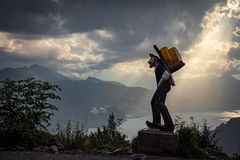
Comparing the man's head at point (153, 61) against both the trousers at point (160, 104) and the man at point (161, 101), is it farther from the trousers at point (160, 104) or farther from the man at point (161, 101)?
the trousers at point (160, 104)

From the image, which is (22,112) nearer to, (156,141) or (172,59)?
(156,141)

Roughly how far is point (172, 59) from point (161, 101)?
1.45 metres

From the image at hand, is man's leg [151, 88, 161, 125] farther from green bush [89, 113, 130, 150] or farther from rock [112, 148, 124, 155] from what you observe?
green bush [89, 113, 130, 150]

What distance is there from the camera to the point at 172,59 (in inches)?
500

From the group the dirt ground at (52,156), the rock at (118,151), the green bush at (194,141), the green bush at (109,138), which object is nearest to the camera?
the dirt ground at (52,156)

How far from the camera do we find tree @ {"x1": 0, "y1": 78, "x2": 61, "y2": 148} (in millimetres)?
11945

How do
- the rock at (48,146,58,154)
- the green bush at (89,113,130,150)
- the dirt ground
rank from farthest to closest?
the green bush at (89,113,130,150), the rock at (48,146,58,154), the dirt ground

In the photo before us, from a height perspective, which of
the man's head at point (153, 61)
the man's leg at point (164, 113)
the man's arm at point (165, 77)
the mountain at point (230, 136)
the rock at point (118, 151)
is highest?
the mountain at point (230, 136)

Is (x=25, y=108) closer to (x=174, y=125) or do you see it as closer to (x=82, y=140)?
(x=82, y=140)

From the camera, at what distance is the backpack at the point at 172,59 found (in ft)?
41.5

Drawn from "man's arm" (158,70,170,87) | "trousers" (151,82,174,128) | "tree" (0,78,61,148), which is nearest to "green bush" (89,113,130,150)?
"trousers" (151,82,174,128)

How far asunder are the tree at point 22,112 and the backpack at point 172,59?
399 centimetres

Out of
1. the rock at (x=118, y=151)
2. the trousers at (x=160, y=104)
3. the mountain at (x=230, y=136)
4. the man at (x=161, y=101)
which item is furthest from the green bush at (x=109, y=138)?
the mountain at (x=230, y=136)

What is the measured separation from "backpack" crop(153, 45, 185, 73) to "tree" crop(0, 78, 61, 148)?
3988mm
